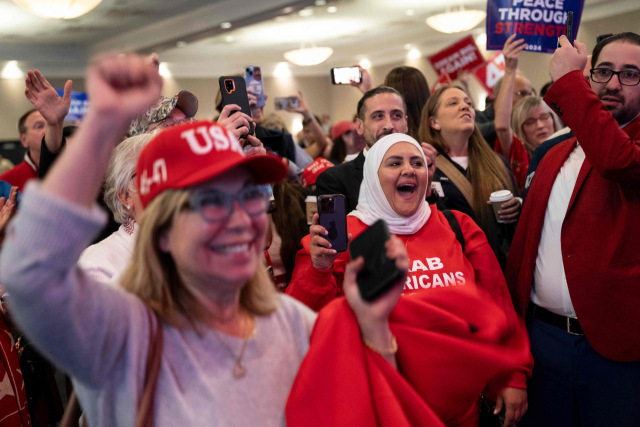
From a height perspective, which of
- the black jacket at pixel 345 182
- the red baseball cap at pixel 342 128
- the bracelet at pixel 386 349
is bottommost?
the red baseball cap at pixel 342 128

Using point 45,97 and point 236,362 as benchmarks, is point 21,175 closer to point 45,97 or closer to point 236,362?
point 45,97

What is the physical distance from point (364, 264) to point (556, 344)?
1.37 meters

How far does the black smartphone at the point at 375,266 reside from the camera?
109 centimetres

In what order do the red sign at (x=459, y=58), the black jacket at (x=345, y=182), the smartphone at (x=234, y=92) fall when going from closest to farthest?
1. the smartphone at (x=234, y=92)
2. the black jacket at (x=345, y=182)
3. the red sign at (x=459, y=58)

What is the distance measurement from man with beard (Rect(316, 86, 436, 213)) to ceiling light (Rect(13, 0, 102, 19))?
4248 millimetres

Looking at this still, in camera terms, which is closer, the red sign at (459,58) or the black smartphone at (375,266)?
the black smartphone at (375,266)

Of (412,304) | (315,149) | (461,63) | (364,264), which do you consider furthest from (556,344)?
(461,63)

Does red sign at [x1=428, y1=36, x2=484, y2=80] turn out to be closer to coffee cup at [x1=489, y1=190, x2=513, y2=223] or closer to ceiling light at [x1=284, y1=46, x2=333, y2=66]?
coffee cup at [x1=489, y1=190, x2=513, y2=223]

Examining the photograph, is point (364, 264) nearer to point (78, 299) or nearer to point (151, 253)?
point (151, 253)

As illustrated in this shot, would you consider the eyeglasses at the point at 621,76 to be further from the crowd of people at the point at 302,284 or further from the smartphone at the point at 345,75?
the smartphone at the point at 345,75

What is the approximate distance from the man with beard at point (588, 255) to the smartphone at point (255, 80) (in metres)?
1.53

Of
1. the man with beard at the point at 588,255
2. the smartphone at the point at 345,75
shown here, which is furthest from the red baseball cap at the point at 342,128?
the man with beard at the point at 588,255

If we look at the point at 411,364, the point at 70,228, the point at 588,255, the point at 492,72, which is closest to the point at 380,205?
the point at 588,255

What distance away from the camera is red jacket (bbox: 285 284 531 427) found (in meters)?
1.13
